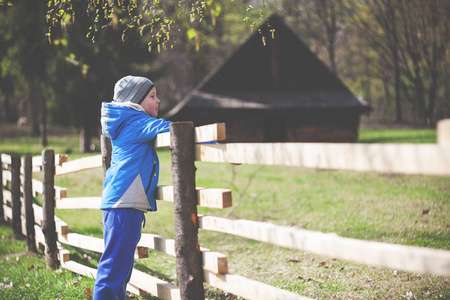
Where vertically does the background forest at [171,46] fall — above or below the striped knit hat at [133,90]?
above

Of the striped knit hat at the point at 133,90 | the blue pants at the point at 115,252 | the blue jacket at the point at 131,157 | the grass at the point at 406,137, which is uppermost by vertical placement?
the striped knit hat at the point at 133,90

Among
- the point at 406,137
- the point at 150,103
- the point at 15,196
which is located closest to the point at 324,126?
the point at 406,137

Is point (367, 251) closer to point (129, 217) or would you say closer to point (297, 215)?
point (129, 217)

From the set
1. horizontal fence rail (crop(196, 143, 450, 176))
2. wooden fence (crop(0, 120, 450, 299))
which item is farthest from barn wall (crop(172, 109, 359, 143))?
horizontal fence rail (crop(196, 143, 450, 176))

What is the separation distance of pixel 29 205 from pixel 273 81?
16.7 m

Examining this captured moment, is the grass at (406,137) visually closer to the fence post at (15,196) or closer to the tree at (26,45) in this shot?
the tree at (26,45)

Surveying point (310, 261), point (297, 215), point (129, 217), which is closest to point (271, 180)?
point (297, 215)

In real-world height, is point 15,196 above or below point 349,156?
below

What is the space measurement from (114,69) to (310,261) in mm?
17960

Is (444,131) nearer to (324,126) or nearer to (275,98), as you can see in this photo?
(275,98)

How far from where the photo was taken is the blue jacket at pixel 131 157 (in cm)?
331

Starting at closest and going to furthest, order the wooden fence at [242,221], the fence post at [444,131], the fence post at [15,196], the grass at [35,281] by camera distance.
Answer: the fence post at [444,131]
the wooden fence at [242,221]
the grass at [35,281]
the fence post at [15,196]

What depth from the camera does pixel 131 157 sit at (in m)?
3.37

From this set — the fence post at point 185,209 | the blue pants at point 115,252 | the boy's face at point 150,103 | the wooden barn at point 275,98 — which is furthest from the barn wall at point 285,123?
the fence post at point 185,209
